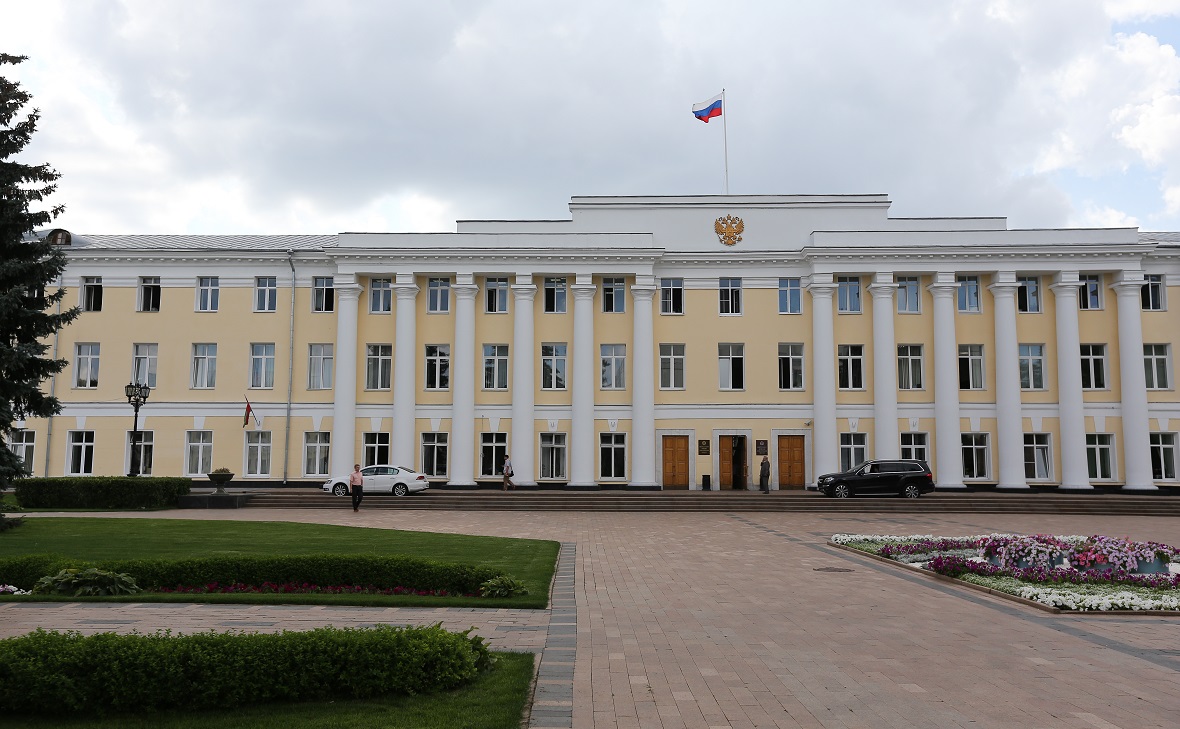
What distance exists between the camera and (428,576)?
40.3ft

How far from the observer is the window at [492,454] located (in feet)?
120

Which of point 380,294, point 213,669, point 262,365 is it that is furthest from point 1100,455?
point 213,669

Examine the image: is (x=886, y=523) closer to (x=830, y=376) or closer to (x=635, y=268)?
(x=830, y=376)

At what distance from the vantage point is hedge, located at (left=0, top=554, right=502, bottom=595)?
1222 centimetres

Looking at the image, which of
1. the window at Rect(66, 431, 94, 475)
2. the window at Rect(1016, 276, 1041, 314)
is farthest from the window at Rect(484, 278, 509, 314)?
the window at Rect(1016, 276, 1041, 314)

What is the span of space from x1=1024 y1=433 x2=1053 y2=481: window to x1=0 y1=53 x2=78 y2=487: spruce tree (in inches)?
1410

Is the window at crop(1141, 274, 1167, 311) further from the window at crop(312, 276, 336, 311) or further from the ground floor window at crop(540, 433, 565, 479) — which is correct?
the window at crop(312, 276, 336, 311)

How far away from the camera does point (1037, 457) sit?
3638 cm

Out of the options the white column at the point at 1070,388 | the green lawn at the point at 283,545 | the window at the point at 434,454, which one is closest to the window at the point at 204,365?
the window at the point at 434,454

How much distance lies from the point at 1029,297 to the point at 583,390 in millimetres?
20302

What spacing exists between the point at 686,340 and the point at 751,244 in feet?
17.4

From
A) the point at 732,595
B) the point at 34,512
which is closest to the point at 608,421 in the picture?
the point at 34,512

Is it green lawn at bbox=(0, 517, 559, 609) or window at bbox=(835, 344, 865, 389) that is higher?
window at bbox=(835, 344, 865, 389)

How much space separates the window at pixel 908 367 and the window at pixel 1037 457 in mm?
5222
